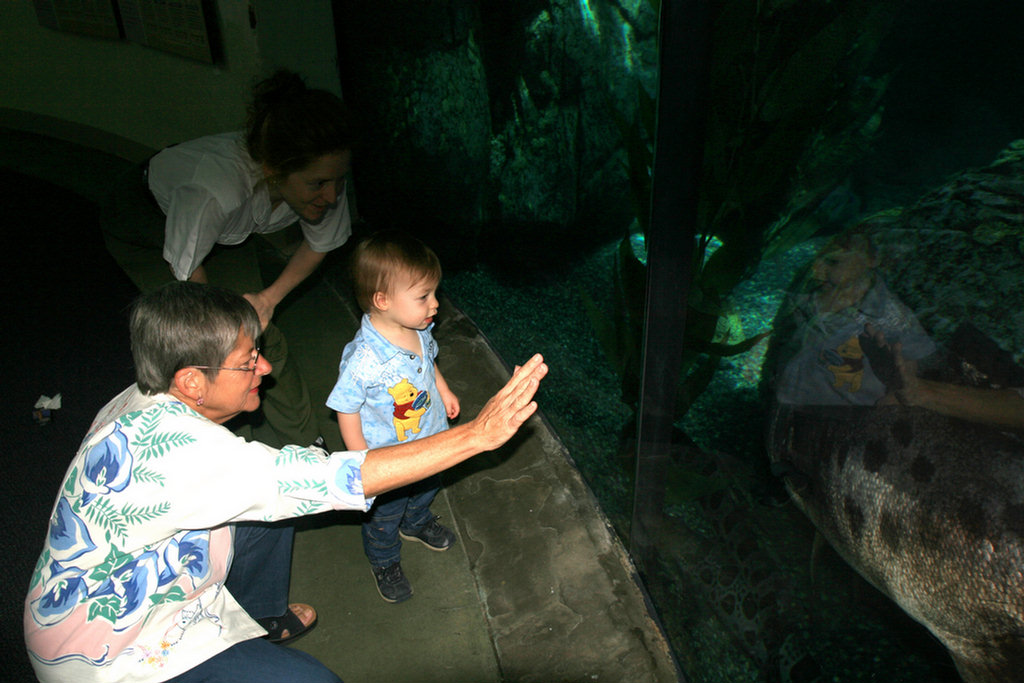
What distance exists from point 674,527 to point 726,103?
1.15 meters

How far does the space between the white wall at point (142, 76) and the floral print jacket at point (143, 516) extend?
2.69 m

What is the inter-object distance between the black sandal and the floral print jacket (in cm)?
64

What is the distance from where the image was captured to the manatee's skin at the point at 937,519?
2.63ft

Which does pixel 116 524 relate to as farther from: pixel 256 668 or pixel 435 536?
pixel 435 536

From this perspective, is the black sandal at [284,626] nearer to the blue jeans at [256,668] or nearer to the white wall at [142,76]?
the blue jeans at [256,668]

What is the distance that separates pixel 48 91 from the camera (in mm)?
6297

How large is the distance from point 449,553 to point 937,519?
186 centimetres

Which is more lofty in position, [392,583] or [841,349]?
[841,349]

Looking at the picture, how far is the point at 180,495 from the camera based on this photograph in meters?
1.37

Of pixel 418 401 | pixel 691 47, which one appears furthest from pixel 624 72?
pixel 418 401

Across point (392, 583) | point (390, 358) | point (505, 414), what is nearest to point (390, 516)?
point (392, 583)

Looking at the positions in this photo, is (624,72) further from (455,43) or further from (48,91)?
(48,91)

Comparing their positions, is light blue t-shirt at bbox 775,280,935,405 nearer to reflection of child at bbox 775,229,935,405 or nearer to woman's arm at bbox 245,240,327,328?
A: reflection of child at bbox 775,229,935,405

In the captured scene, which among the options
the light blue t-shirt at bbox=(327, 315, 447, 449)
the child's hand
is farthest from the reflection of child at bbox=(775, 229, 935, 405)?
the child's hand
